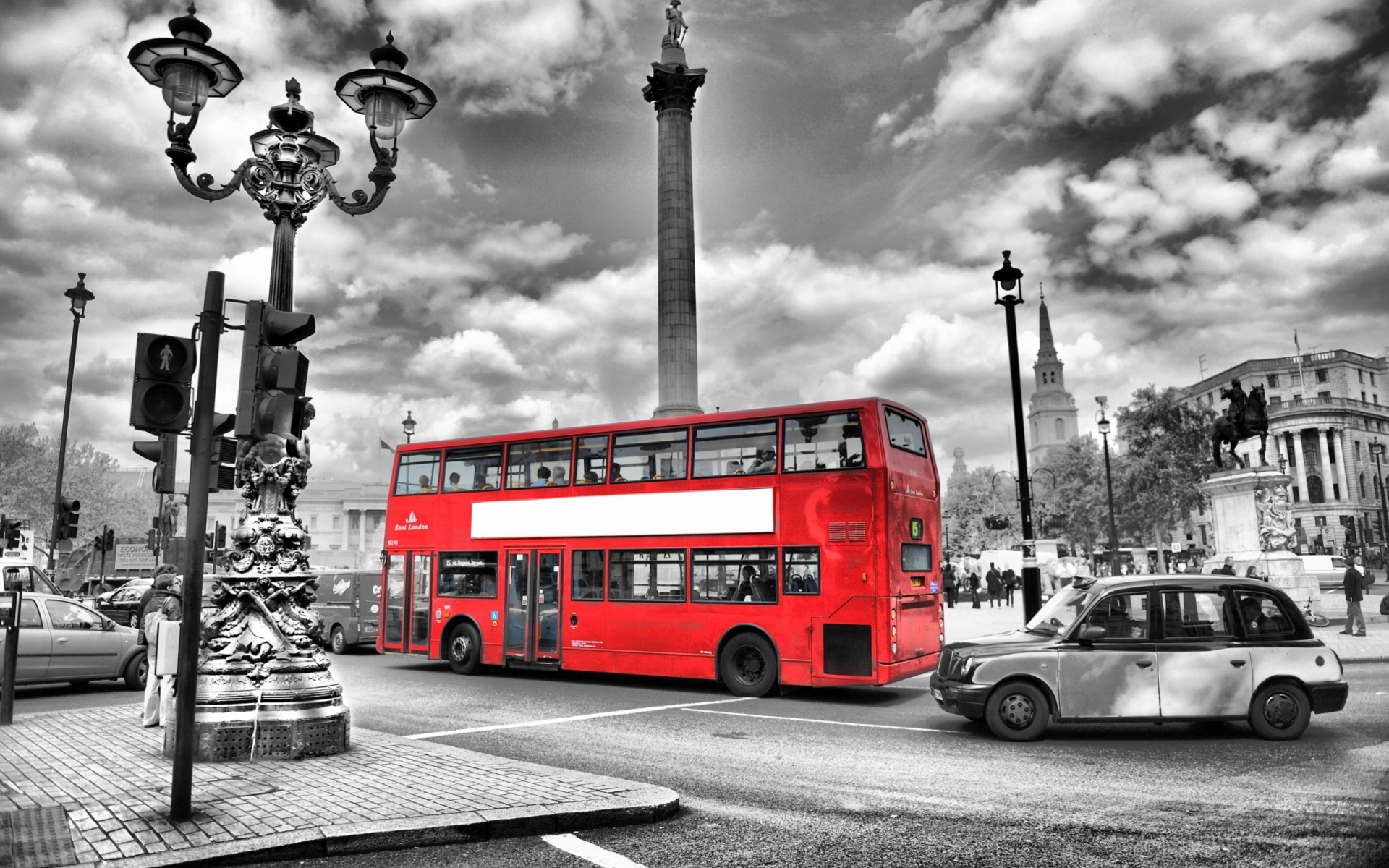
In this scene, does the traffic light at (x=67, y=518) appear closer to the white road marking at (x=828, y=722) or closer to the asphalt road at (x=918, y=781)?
the asphalt road at (x=918, y=781)

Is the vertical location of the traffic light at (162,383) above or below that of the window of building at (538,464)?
below

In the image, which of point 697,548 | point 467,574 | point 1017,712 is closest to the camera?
point 1017,712

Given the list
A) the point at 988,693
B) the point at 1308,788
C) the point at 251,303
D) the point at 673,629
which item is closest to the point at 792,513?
the point at 673,629

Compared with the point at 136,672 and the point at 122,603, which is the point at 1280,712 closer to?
the point at 136,672

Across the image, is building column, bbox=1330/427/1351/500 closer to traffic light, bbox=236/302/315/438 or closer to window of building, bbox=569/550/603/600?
window of building, bbox=569/550/603/600

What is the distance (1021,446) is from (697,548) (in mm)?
6168

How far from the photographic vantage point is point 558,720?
11664mm

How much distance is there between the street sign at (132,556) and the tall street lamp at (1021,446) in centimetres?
4725

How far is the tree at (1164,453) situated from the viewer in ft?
193

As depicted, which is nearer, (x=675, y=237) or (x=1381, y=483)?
(x=675, y=237)

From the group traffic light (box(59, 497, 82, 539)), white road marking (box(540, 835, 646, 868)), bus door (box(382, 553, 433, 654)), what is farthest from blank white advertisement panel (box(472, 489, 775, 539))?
traffic light (box(59, 497, 82, 539))

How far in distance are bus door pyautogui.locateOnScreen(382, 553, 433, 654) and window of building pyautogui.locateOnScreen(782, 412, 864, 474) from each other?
7481 millimetres

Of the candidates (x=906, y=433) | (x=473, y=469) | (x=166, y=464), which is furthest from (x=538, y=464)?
(x=166, y=464)

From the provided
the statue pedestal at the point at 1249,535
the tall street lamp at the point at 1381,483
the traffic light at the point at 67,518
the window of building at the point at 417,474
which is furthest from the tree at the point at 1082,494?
the traffic light at the point at 67,518
